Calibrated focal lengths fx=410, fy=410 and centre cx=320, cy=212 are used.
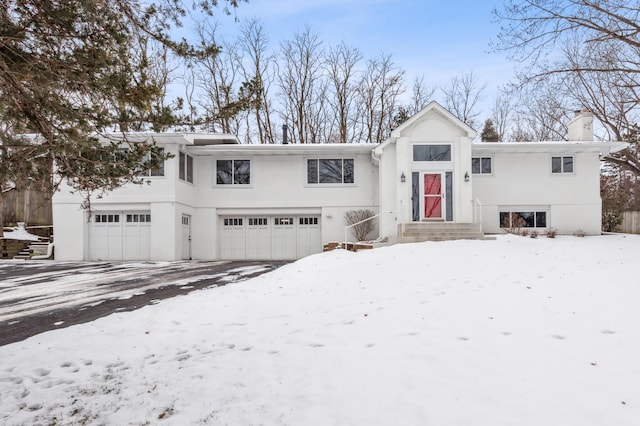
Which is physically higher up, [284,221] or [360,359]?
[284,221]

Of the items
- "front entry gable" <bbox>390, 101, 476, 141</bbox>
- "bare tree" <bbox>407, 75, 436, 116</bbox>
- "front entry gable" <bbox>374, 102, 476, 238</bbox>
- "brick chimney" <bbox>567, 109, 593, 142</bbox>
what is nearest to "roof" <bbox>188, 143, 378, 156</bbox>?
"front entry gable" <bbox>390, 101, 476, 141</bbox>

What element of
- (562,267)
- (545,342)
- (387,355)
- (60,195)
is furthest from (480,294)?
(60,195)

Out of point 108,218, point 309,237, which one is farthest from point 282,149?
point 108,218

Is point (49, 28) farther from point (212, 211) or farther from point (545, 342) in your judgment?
point (212, 211)

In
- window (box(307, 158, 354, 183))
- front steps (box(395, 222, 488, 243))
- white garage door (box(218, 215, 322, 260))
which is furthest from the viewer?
white garage door (box(218, 215, 322, 260))

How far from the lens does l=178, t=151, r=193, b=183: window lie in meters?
15.5

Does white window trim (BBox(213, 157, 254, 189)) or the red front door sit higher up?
white window trim (BBox(213, 157, 254, 189))

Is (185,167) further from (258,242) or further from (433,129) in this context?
(433,129)

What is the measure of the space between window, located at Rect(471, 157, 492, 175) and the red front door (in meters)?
2.99

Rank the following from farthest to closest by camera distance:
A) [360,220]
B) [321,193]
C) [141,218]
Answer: [321,193], [360,220], [141,218]

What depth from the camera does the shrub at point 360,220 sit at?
52.5 feet

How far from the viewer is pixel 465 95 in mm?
26984

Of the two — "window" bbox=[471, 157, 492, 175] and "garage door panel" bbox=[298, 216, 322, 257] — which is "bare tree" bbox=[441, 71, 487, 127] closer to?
"window" bbox=[471, 157, 492, 175]

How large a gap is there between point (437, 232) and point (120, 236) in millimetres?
11600
